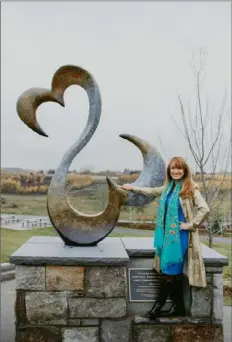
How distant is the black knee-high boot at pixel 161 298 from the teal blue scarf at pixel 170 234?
21 cm

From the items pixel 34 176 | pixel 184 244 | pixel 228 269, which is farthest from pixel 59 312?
pixel 34 176

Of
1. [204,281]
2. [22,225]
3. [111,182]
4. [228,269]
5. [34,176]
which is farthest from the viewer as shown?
[22,225]

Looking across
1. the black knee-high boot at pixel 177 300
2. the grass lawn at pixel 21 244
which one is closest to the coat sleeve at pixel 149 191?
the black knee-high boot at pixel 177 300

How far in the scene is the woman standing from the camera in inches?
149

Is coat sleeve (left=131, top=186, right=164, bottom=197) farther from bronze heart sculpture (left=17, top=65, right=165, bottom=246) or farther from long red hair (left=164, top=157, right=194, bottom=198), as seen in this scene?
long red hair (left=164, top=157, right=194, bottom=198)

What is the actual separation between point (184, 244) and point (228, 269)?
530 cm

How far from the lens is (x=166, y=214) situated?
3881 millimetres

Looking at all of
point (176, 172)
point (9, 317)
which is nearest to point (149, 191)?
point (176, 172)

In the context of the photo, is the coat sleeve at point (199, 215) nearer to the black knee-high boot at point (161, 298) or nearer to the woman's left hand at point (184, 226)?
the woman's left hand at point (184, 226)

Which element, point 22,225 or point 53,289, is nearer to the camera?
point 53,289

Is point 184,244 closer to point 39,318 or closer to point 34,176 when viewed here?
point 39,318

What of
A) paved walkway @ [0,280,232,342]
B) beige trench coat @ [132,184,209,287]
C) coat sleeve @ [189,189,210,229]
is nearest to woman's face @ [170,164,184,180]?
beige trench coat @ [132,184,209,287]

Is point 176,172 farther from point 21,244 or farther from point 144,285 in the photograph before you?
point 21,244

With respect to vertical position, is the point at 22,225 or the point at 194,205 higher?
the point at 194,205
